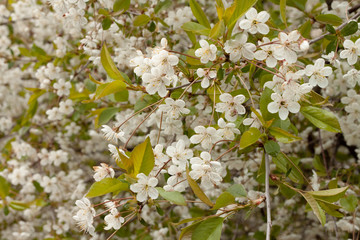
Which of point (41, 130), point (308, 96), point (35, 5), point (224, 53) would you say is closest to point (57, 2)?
point (224, 53)

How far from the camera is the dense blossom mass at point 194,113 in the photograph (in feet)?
3.87

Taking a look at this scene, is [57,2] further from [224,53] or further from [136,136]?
[136,136]

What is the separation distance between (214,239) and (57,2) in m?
1.26

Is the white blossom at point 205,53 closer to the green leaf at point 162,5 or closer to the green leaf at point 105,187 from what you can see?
the green leaf at point 105,187

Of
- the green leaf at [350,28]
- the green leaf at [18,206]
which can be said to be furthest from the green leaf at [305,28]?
the green leaf at [18,206]

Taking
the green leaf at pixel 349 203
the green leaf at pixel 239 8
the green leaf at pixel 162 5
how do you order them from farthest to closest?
the green leaf at pixel 162 5, the green leaf at pixel 349 203, the green leaf at pixel 239 8

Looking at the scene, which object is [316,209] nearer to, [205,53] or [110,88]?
[205,53]

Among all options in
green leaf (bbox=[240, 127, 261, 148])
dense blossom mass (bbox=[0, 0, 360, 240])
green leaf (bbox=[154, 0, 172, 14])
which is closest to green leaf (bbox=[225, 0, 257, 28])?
dense blossom mass (bbox=[0, 0, 360, 240])

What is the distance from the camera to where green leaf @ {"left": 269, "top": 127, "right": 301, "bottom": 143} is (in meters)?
1.12

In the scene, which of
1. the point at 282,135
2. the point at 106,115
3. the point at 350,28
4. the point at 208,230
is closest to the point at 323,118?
the point at 282,135

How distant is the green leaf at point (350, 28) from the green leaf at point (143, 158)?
842 mm

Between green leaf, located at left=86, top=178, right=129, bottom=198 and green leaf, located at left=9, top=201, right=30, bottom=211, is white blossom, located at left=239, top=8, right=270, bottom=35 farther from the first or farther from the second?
green leaf, located at left=9, top=201, right=30, bottom=211

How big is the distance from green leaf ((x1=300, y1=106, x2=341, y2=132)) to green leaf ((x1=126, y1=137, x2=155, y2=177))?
543 millimetres

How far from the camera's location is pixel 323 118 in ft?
4.02
